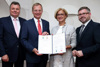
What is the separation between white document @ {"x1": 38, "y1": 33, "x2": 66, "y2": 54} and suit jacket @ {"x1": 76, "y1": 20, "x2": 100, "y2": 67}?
0.28 metres

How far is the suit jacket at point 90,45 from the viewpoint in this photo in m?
1.56

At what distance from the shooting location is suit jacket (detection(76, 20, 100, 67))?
5.11 ft

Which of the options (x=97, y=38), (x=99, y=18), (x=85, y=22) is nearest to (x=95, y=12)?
(x=99, y=18)

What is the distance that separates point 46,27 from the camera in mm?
1909

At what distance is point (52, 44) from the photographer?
5.50ft

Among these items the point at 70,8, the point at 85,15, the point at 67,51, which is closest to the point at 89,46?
the point at 67,51

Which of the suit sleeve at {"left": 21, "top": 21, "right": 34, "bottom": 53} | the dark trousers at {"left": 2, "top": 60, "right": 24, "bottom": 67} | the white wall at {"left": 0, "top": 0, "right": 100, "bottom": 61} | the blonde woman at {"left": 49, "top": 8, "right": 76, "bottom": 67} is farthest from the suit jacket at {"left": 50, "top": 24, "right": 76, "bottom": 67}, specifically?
the white wall at {"left": 0, "top": 0, "right": 100, "bottom": 61}

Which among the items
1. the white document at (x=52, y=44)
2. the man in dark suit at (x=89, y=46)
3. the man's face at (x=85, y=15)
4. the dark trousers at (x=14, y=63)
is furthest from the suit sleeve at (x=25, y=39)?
the man's face at (x=85, y=15)

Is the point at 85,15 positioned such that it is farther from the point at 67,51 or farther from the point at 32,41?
the point at 32,41

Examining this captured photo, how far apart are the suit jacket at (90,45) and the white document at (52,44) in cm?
28

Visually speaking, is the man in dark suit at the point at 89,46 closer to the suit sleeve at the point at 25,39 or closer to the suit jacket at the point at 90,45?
the suit jacket at the point at 90,45

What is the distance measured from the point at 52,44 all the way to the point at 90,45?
1.83 ft

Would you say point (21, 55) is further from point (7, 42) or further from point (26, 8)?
point (26, 8)

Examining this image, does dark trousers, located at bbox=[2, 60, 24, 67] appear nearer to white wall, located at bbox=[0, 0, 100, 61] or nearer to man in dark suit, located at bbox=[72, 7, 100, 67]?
man in dark suit, located at bbox=[72, 7, 100, 67]
